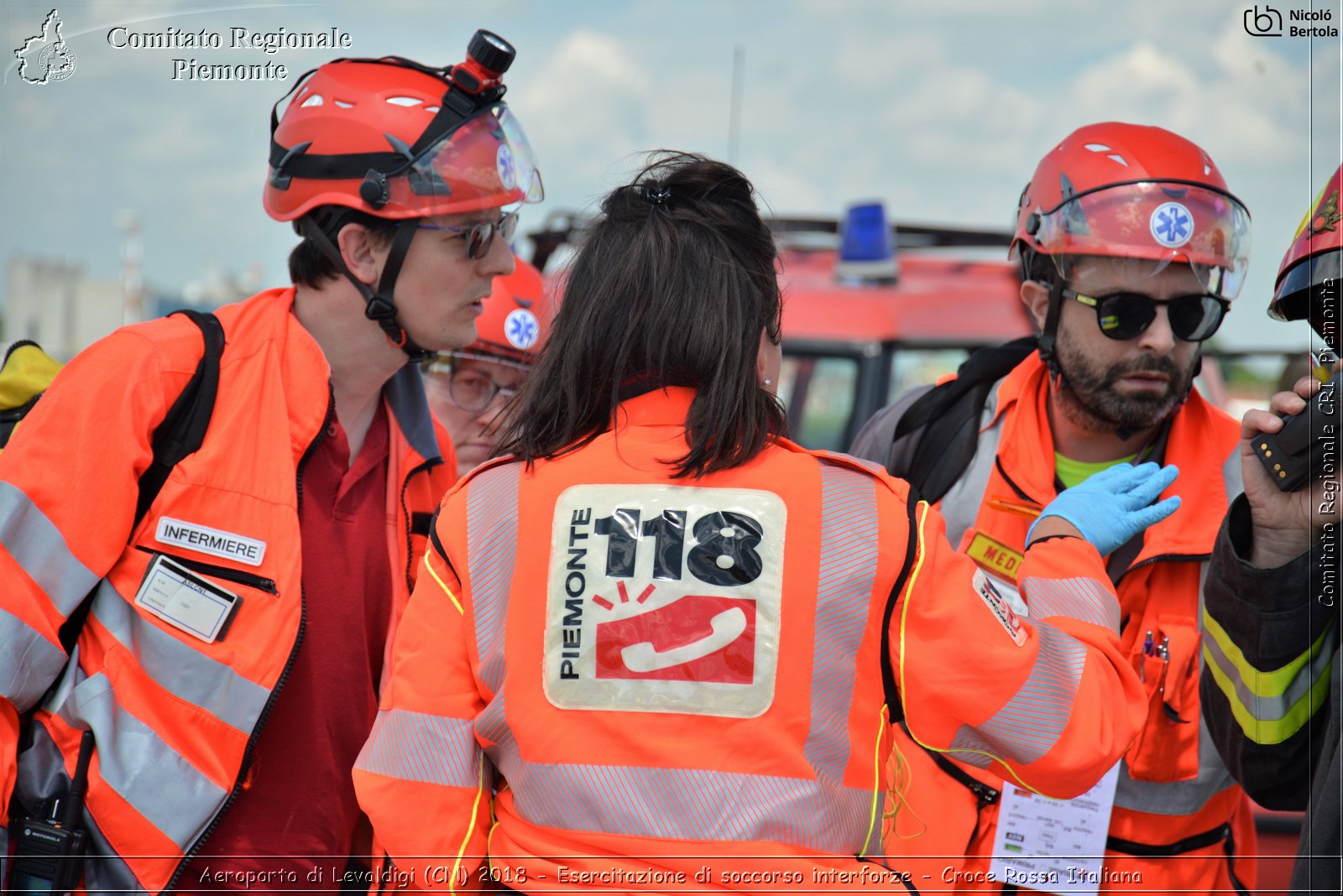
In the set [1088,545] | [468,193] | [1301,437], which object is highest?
[468,193]

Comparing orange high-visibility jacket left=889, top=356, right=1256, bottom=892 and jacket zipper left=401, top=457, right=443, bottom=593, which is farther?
jacket zipper left=401, top=457, right=443, bottom=593

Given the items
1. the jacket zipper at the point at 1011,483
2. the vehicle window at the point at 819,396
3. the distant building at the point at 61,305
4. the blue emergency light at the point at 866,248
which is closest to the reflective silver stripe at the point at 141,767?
the jacket zipper at the point at 1011,483

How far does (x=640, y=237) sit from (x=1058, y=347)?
5.60 feet

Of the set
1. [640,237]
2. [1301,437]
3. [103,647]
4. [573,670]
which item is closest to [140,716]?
[103,647]

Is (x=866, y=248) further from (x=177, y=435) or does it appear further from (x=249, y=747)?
(x=249, y=747)

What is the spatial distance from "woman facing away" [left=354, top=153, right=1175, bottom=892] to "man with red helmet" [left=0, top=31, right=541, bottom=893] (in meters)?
0.65

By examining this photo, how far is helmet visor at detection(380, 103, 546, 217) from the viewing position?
2.91 m

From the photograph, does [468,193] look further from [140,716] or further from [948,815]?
[948,815]

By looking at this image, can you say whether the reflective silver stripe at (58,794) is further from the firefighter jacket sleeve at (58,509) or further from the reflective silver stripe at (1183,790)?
the reflective silver stripe at (1183,790)

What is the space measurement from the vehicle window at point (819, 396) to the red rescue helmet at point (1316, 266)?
4.08 meters

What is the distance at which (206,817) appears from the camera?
2420 mm

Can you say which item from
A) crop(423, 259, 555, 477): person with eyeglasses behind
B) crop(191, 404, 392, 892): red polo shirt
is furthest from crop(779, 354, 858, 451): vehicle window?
crop(191, 404, 392, 892): red polo shirt

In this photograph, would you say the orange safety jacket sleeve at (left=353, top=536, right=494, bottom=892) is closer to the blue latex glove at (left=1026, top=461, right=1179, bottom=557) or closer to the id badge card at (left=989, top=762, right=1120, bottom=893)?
the blue latex glove at (left=1026, top=461, right=1179, bottom=557)

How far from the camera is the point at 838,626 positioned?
1835 mm
